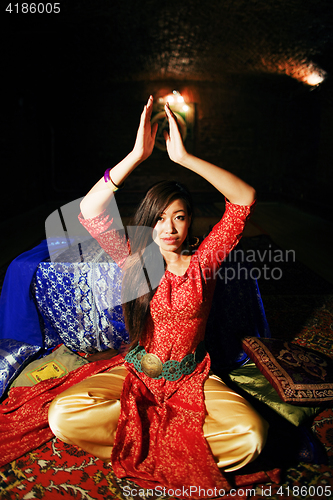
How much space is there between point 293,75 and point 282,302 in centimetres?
637

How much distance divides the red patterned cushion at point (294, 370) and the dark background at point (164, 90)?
4.52 metres

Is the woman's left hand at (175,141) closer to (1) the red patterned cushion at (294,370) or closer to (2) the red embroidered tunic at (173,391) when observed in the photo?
(2) the red embroidered tunic at (173,391)

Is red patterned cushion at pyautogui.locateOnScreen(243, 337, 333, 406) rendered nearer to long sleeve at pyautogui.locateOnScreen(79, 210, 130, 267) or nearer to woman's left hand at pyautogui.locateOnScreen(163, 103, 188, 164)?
long sleeve at pyautogui.locateOnScreen(79, 210, 130, 267)

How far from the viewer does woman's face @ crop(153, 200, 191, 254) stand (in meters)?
1.30

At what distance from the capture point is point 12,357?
6.57 ft

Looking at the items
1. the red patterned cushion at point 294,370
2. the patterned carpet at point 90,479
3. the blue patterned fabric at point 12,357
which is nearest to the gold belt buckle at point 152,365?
the patterned carpet at point 90,479

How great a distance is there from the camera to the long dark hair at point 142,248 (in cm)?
130

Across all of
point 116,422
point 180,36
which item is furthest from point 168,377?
point 180,36

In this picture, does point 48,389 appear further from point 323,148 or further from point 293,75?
point 293,75

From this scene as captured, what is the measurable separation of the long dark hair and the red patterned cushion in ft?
2.00

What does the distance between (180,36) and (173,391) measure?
19.2 ft

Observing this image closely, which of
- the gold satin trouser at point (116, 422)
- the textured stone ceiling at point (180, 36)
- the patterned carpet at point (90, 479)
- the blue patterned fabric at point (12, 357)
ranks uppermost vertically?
the textured stone ceiling at point (180, 36)

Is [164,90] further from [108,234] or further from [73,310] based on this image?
[108,234]

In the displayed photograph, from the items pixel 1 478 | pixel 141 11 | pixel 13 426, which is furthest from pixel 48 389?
pixel 141 11
